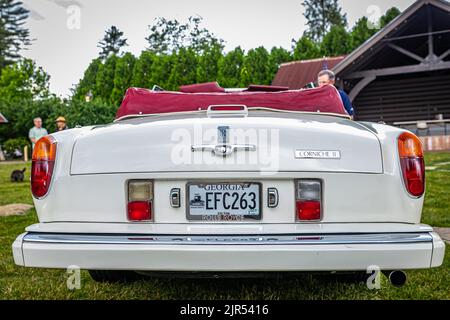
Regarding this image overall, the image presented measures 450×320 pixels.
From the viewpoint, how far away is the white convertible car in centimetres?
226

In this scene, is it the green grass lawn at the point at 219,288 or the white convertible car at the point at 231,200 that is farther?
the green grass lawn at the point at 219,288

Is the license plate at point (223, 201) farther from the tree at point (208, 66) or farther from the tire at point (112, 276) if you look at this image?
the tree at point (208, 66)

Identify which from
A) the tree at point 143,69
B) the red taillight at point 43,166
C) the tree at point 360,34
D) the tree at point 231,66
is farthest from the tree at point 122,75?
the red taillight at point 43,166

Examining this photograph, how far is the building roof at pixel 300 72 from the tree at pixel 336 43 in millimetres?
4242

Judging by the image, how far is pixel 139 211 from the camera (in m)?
2.46

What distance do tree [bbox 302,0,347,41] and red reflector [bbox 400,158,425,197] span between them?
59794 mm

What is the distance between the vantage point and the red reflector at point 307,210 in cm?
242

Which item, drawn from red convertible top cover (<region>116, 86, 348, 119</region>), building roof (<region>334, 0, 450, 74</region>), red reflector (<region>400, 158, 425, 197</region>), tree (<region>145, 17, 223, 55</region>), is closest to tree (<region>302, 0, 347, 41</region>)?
tree (<region>145, 17, 223, 55</region>)

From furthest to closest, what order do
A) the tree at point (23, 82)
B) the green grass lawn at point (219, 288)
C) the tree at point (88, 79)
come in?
the tree at point (23, 82)
the tree at point (88, 79)
the green grass lawn at point (219, 288)

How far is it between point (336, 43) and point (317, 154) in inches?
1061

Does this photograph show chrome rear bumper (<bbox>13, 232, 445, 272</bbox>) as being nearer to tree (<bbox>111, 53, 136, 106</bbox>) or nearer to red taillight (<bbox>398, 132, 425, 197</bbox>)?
red taillight (<bbox>398, 132, 425, 197</bbox>)

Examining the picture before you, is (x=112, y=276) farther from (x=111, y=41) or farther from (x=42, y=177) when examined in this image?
(x=111, y=41)

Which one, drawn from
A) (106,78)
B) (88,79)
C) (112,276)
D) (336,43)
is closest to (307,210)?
(112,276)
